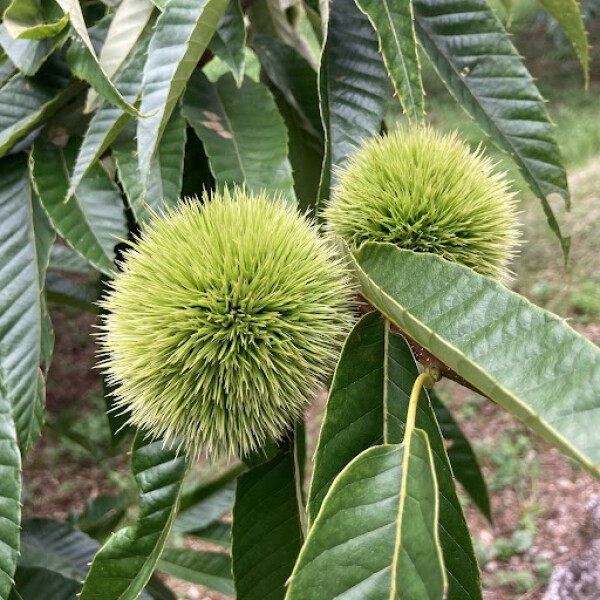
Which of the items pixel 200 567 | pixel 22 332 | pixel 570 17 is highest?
pixel 570 17

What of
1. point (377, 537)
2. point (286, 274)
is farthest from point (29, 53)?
point (377, 537)

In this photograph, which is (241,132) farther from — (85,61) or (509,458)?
(509,458)

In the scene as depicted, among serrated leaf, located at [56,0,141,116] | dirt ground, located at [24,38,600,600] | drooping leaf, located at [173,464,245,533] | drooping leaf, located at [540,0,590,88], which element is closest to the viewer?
serrated leaf, located at [56,0,141,116]

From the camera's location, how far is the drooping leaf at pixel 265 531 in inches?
29.2

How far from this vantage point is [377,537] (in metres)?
0.48

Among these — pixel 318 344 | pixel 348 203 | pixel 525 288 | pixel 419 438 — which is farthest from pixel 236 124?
pixel 525 288

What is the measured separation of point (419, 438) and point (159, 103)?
399mm

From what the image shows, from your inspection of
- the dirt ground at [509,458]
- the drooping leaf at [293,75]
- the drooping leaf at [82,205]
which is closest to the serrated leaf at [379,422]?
the drooping leaf at [82,205]

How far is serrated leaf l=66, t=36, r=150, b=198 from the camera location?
28.8 inches

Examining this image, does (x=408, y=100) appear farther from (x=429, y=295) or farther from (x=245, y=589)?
(x=245, y=589)

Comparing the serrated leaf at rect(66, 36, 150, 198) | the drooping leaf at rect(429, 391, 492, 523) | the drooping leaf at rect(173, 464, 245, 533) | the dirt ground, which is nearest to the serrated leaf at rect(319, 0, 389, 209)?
the serrated leaf at rect(66, 36, 150, 198)

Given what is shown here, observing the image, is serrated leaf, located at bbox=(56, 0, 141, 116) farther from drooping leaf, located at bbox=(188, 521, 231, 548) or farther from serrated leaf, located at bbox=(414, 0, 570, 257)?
drooping leaf, located at bbox=(188, 521, 231, 548)

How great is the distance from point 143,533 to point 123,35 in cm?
61

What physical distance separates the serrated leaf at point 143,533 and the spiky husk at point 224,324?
0.08m
